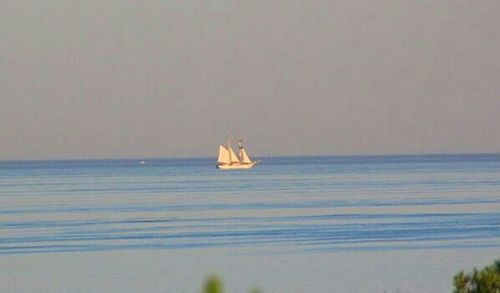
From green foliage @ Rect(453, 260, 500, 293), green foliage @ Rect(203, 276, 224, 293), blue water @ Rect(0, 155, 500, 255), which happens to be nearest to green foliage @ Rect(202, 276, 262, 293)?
green foliage @ Rect(203, 276, 224, 293)

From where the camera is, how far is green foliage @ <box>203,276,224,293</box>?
28.9 ft

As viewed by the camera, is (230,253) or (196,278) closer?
(196,278)

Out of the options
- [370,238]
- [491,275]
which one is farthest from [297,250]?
[491,275]

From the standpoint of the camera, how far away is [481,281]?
1466 centimetres

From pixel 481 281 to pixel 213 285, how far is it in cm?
629

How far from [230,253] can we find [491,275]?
27320 mm

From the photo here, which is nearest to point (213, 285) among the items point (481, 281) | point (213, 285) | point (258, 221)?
point (213, 285)

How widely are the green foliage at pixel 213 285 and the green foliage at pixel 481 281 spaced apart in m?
6.19

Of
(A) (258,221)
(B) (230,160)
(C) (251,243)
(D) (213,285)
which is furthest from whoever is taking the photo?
(B) (230,160)

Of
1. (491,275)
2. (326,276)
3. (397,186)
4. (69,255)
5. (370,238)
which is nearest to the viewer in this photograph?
(491,275)

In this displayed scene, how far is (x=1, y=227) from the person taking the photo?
5466 centimetres

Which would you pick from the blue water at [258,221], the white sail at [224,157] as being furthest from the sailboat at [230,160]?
A: the blue water at [258,221]

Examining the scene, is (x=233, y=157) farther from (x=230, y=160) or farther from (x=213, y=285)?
(x=213, y=285)

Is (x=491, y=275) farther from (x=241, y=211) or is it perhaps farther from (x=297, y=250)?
(x=241, y=211)
